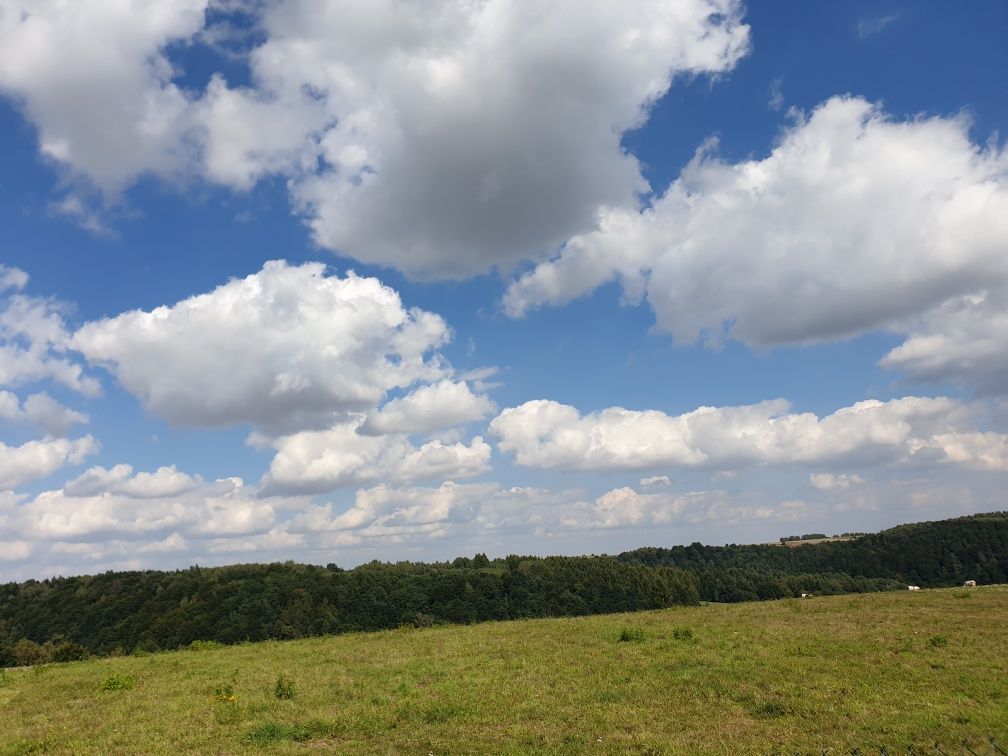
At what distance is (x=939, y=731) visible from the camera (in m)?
13.2

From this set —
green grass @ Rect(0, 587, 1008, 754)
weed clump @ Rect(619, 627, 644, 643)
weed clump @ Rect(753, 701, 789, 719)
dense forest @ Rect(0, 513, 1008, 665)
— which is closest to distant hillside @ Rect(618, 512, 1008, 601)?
dense forest @ Rect(0, 513, 1008, 665)

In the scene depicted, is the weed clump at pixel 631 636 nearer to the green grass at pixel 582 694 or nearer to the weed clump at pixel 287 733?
the green grass at pixel 582 694

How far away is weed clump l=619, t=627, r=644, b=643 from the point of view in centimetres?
2655

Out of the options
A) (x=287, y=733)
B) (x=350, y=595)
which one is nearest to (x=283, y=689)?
(x=287, y=733)

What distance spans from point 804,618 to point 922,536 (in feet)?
395

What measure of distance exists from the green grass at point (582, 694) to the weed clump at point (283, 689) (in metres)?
0.09

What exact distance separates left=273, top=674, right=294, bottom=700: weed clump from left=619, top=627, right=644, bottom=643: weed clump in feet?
44.7

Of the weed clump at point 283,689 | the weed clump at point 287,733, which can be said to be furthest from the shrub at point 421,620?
the weed clump at point 287,733

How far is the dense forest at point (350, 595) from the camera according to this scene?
251 ft

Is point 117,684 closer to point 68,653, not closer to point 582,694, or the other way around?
point 582,694

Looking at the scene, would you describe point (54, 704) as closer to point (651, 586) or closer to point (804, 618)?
point (804, 618)

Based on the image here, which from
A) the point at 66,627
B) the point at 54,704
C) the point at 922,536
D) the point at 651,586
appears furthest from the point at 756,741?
the point at 922,536

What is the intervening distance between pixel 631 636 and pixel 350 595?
216 ft

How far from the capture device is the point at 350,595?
84.3m
